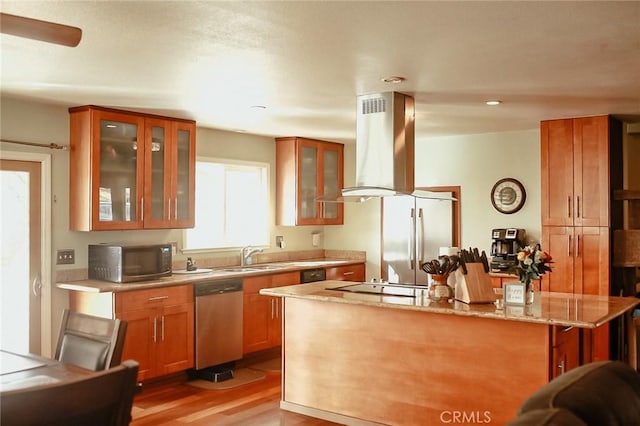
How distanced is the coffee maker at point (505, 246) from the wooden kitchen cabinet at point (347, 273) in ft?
5.56

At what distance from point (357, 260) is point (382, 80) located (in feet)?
12.6

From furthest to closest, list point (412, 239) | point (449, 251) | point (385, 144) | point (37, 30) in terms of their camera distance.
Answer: point (412, 239)
point (385, 144)
point (449, 251)
point (37, 30)

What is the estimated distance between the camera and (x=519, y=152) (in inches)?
257

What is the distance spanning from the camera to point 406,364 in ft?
13.5

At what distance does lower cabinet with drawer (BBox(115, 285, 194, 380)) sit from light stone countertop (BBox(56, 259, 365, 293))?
0.06m

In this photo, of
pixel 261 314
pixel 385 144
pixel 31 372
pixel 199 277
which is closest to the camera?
pixel 31 372

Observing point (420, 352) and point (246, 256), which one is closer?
point (420, 352)

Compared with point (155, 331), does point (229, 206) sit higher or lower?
higher

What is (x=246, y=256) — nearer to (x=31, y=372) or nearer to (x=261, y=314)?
(x=261, y=314)

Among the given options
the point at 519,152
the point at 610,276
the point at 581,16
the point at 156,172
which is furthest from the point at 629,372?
the point at 519,152

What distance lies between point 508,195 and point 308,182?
2.16 meters

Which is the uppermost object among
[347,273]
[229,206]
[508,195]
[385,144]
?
[385,144]

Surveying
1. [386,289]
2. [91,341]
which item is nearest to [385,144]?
[386,289]

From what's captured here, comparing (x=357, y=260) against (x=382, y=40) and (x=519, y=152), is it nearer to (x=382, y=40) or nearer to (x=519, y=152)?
(x=519, y=152)
